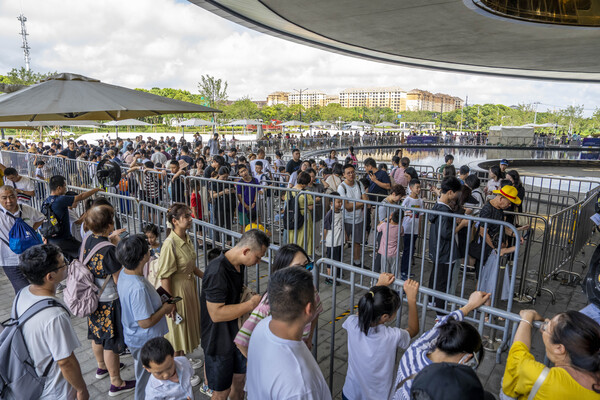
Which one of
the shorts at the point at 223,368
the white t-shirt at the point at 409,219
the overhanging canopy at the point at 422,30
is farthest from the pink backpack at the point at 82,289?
the overhanging canopy at the point at 422,30

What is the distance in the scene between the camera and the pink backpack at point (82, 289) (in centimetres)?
344

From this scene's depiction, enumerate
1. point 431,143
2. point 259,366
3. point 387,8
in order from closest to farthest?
point 259,366 → point 387,8 → point 431,143

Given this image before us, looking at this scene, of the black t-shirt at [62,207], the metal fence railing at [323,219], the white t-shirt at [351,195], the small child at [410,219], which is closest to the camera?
the black t-shirt at [62,207]

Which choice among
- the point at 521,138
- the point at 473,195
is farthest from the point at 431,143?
the point at 473,195

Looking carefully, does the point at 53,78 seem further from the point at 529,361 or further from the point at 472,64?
the point at 472,64

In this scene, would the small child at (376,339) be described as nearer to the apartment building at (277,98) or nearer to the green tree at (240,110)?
the green tree at (240,110)

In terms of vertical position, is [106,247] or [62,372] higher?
[106,247]

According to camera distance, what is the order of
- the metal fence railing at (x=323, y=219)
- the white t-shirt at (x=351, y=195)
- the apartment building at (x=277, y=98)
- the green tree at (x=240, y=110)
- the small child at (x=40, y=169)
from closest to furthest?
the metal fence railing at (x=323, y=219) < the white t-shirt at (x=351, y=195) < the small child at (x=40, y=169) < the green tree at (x=240, y=110) < the apartment building at (x=277, y=98)

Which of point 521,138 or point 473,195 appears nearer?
point 473,195

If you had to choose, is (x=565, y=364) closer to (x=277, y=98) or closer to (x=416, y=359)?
(x=416, y=359)

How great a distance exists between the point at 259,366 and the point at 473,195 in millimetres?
6873

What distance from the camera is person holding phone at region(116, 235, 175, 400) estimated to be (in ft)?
10.3

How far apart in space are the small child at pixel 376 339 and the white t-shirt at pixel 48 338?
2066mm

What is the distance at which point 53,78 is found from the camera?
17.3ft
